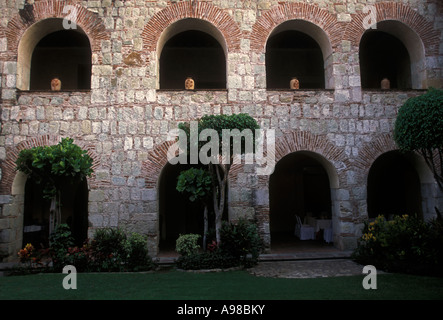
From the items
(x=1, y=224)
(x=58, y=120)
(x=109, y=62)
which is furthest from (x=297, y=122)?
(x=1, y=224)

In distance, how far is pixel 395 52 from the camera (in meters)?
10.4

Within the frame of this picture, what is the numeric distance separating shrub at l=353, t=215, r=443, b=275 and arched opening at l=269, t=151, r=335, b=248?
5.14 m

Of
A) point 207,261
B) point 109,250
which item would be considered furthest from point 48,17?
point 207,261

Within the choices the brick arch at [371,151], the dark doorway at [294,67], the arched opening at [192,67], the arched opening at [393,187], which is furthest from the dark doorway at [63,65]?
the arched opening at [393,187]

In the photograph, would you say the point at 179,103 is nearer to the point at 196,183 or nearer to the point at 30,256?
the point at 196,183

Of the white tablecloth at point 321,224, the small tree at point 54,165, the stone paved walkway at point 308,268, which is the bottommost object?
the stone paved walkway at point 308,268

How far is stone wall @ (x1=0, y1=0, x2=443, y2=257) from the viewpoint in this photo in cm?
751

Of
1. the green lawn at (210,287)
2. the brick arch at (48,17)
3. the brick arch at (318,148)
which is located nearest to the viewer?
the green lawn at (210,287)

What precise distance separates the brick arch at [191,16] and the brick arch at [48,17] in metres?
1.03

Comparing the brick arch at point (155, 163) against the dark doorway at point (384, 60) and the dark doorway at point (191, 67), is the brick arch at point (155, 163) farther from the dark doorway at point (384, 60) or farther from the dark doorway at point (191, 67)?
the dark doorway at point (384, 60)

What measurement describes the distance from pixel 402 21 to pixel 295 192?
244 inches

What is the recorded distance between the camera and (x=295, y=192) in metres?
11.9

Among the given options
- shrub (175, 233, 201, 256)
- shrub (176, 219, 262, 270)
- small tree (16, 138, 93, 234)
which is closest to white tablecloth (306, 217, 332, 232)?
shrub (176, 219, 262, 270)

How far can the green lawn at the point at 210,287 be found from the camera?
4199 millimetres
